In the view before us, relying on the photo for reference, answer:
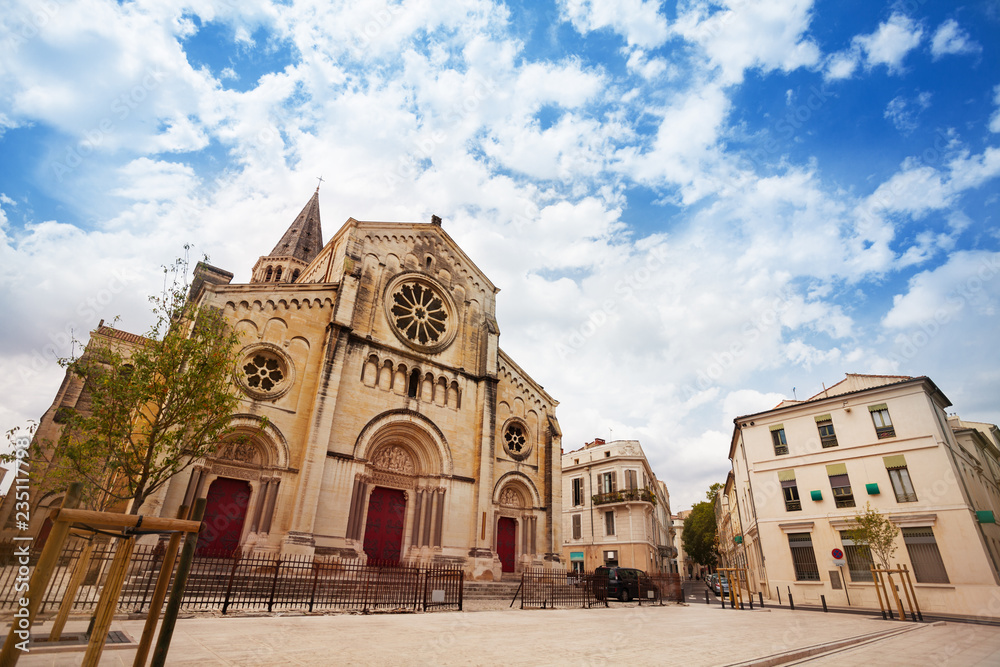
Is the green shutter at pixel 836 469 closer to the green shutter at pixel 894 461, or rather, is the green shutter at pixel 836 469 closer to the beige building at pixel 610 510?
the green shutter at pixel 894 461

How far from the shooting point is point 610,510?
34969 millimetres

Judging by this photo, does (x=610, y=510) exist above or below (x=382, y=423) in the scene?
below

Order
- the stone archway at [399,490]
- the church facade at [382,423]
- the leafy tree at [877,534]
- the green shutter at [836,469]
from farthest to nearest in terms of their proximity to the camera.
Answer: the green shutter at [836,469], the leafy tree at [877,534], the stone archway at [399,490], the church facade at [382,423]

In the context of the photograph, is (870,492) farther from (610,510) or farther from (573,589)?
(610,510)

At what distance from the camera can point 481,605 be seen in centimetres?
1558

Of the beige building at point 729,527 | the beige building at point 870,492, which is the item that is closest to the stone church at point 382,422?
the beige building at point 870,492

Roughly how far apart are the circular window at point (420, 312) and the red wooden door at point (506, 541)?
29.3ft

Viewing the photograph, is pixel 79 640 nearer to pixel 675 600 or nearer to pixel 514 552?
pixel 514 552

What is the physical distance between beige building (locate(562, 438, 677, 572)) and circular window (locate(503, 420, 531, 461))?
13458mm

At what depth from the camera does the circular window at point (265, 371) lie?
55.4 feet

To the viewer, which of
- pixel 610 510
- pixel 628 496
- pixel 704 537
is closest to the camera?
pixel 628 496

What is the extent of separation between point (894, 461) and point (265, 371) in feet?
88.3

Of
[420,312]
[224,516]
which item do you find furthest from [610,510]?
[224,516]

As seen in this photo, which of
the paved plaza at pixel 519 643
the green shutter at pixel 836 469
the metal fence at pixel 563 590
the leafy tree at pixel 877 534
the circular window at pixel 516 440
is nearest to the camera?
the paved plaza at pixel 519 643
